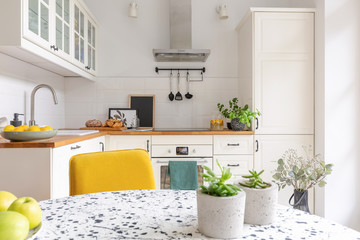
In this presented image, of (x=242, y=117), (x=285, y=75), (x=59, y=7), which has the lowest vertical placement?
(x=242, y=117)

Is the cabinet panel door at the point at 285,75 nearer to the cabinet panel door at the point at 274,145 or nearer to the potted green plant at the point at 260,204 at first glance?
the cabinet panel door at the point at 274,145

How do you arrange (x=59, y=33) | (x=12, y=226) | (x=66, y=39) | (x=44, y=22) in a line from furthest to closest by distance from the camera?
(x=66, y=39) < (x=59, y=33) < (x=44, y=22) < (x=12, y=226)

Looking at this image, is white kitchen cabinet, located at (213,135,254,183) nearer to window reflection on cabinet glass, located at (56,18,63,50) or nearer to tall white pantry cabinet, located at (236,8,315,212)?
tall white pantry cabinet, located at (236,8,315,212)

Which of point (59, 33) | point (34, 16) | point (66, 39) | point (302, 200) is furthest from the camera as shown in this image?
point (66, 39)

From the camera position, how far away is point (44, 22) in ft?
6.46

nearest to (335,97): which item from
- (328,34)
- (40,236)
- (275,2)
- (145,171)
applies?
(328,34)

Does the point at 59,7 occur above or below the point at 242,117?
above

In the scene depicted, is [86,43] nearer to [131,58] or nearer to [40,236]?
[131,58]

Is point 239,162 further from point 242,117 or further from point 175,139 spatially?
point 175,139

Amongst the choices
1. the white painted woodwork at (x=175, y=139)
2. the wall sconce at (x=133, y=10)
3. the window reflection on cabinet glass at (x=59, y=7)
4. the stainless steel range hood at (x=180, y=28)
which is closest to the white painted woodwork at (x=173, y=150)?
the white painted woodwork at (x=175, y=139)

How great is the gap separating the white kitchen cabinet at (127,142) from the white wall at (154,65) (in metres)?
0.73

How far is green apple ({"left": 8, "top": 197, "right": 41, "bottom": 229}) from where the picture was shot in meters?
0.55

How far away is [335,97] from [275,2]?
1560 millimetres

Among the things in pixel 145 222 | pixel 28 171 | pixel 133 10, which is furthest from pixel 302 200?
pixel 133 10
